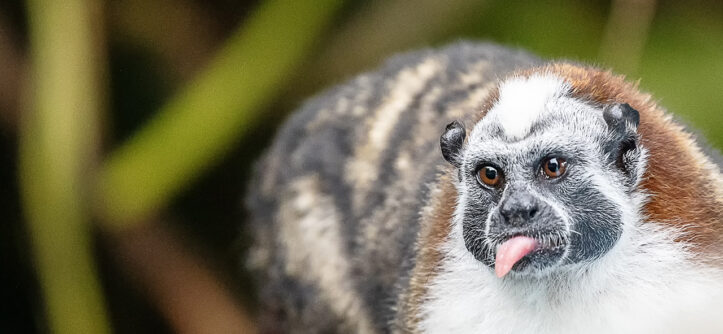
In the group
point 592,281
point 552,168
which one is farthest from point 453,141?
point 592,281

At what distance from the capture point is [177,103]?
5.88 meters

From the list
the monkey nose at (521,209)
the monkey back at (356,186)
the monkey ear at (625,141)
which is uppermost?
the monkey back at (356,186)

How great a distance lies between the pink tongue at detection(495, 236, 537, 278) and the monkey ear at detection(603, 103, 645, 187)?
1.25ft

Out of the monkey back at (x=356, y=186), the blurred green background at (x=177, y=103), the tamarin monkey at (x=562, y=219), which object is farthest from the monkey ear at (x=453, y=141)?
the blurred green background at (x=177, y=103)

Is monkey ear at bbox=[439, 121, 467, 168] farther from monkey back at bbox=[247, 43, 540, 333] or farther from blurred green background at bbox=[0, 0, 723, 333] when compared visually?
blurred green background at bbox=[0, 0, 723, 333]

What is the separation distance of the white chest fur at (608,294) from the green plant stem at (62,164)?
9.12 ft

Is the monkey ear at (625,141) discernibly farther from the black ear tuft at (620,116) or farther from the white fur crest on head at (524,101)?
the white fur crest on head at (524,101)

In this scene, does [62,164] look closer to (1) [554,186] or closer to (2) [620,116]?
(1) [554,186]

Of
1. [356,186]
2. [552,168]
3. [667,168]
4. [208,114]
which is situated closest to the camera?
[552,168]

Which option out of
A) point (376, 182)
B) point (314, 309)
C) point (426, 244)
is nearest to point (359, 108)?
point (376, 182)

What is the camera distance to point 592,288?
10.2ft

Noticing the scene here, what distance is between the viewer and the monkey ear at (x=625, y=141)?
120 inches

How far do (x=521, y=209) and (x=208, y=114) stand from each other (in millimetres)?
3180

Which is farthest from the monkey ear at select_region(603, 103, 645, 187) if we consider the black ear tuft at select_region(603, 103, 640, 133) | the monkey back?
the monkey back
